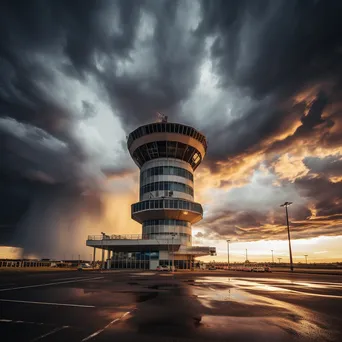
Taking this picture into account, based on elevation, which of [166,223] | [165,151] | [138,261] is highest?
[165,151]

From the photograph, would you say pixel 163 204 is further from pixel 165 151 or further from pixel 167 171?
pixel 165 151

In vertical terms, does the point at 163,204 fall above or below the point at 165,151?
below

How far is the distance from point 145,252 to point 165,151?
94.5 ft

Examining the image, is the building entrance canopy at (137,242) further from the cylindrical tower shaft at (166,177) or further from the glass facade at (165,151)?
the glass facade at (165,151)

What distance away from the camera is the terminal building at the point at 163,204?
67.4 metres

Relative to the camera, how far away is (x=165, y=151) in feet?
248

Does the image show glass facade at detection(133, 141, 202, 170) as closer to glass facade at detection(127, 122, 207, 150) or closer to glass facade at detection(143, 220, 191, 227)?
glass facade at detection(127, 122, 207, 150)

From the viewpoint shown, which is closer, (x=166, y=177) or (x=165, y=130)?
(x=165, y=130)

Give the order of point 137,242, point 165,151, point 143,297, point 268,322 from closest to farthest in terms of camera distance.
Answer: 1. point 268,322
2. point 143,297
3. point 137,242
4. point 165,151

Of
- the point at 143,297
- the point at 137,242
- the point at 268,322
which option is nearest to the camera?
the point at 268,322

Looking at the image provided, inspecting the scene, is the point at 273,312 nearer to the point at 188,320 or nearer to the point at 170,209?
the point at 188,320

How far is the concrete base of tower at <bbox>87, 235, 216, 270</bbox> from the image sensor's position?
64.5 metres

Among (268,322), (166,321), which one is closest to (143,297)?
(166,321)

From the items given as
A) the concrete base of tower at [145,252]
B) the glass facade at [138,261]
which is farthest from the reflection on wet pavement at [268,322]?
the glass facade at [138,261]
